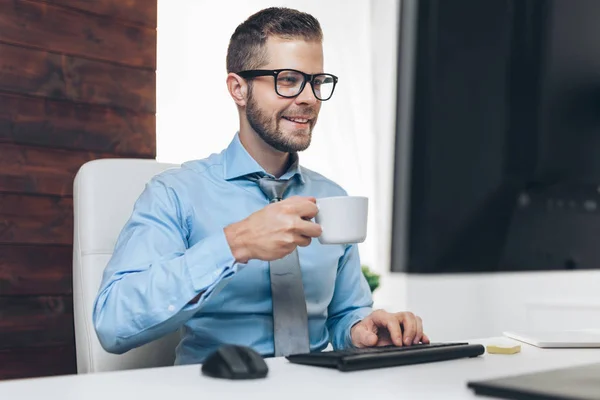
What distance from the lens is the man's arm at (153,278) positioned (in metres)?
1.15

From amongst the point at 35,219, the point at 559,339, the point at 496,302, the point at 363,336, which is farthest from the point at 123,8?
the point at 496,302

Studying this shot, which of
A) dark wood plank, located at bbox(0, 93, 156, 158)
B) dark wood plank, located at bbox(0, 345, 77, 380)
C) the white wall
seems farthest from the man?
the white wall

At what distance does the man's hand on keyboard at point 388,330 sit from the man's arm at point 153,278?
28cm

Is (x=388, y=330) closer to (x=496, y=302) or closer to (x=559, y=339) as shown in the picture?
(x=559, y=339)

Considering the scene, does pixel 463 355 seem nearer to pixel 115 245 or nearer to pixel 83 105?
pixel 115 245

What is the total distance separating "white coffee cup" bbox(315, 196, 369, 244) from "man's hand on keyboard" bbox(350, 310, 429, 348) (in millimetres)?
243

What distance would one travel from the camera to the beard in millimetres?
1526

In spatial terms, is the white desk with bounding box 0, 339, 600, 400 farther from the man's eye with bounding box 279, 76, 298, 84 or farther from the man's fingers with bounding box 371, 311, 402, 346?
the man's eye with bounding box 279, 76, 298, 84

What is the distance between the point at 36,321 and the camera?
1.96 meters

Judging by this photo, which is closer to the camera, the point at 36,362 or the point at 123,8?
the point at 36,362

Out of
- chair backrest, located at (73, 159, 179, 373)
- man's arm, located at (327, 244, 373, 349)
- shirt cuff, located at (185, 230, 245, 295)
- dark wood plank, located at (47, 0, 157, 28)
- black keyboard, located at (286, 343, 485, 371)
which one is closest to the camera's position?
black keyboard, located at (286, 343, 485, 371)

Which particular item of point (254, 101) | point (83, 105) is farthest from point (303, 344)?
point (83, 105)

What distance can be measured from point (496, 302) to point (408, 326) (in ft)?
8.18

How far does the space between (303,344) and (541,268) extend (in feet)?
2.40
